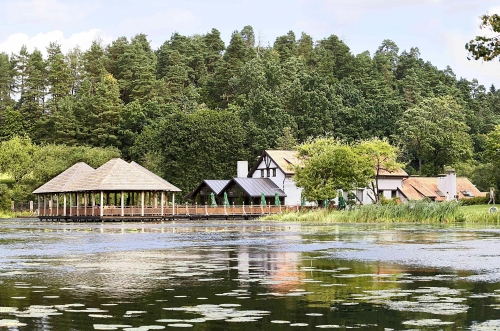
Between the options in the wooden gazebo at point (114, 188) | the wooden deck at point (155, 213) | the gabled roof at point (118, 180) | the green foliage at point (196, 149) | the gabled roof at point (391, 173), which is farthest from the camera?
the green foliage at point (196, 149)

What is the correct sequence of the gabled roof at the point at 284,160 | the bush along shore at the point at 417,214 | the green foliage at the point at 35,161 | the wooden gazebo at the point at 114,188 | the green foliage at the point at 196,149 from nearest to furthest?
the bush along shore at the point at 417,214, the wooden gazebo at the point at 114,188, the gabled roof at the point at 284,160, the green foliage at the point at 35,161, the green foliage at the point at 196,149

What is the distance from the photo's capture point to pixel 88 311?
11.4 m

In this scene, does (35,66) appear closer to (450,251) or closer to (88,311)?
(450,251)

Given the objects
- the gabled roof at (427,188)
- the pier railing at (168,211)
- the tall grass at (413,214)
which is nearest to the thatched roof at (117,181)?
the pier railing at (168,211)

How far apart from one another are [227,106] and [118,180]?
62823mm

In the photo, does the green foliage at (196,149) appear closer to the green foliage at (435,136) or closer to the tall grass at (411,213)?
the green foliage at (435,136)

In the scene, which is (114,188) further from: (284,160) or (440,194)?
(440,194)

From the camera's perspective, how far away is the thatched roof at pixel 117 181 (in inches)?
2897

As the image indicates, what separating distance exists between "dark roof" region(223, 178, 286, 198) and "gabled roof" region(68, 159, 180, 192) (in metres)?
10.9

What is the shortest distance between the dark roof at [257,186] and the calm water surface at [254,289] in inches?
2413

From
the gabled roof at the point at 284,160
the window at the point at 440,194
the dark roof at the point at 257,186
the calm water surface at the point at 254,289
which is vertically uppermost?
the gabled roof at the point at 284,160

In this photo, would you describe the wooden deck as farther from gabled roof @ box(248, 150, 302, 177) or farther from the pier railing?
gabled roof @ box(248, 150, 302, 177)

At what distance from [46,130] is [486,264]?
365 feet

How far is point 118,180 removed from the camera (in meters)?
74.3
